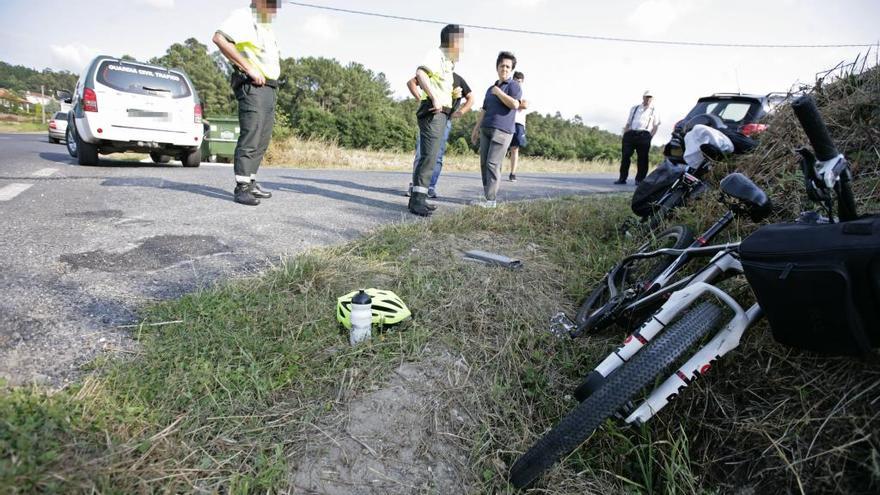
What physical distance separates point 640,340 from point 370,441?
107 centimetres

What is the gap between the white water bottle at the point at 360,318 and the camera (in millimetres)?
1989

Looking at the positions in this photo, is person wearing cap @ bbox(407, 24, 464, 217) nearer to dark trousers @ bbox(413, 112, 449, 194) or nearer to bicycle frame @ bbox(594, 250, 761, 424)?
dark trousers @ bbox(413, 112, 449, 194)

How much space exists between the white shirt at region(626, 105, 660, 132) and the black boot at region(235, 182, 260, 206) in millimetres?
6811

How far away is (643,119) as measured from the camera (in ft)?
26.8

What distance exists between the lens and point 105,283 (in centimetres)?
233

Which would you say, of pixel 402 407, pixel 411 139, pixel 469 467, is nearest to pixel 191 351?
pixel 402 407

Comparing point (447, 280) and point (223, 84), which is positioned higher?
point (223, 84)

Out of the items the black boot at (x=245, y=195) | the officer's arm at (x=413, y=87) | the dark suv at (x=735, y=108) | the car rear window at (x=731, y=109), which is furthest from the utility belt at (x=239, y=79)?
the car rear window at (x=731, y=109)

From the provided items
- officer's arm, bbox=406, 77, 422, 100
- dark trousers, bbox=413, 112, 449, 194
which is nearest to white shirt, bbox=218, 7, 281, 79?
officer's arm, bbox=406, 77, 422, 100

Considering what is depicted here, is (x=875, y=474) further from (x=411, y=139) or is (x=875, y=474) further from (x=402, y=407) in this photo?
(x=411, y=139)

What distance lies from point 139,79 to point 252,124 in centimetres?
480

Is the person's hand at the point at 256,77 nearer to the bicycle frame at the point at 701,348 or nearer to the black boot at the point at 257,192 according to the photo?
the black boot at the point at 257,192

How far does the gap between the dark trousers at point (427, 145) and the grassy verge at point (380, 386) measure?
2.34 m

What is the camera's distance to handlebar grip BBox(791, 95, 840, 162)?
132 centimetres
